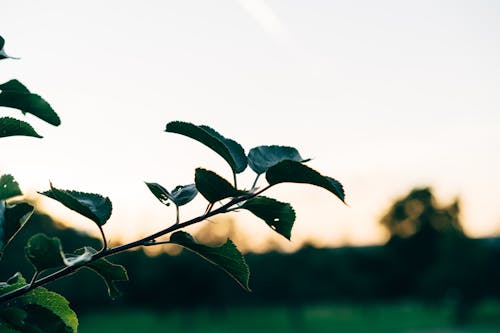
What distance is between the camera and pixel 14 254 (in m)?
57.2

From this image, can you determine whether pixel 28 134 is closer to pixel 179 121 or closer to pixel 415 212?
pixel 179 121

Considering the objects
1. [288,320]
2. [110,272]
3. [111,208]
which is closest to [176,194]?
[111,208]

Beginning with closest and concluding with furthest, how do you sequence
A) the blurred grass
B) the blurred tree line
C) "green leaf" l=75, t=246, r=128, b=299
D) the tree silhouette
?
"green leaf" l=75, t=246, r=128, b=299, the blurred tree line, the blurred grass, the tree silhouette

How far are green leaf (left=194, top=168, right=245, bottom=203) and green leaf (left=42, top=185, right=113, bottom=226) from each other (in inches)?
9.7

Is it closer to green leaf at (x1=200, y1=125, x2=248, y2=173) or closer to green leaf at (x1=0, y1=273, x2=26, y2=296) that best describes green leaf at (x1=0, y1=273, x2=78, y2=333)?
green leaf at (x1=0, y1=273, x2=26, y2=296)

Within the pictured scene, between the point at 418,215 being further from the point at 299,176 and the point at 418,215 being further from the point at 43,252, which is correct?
the point at 43,252

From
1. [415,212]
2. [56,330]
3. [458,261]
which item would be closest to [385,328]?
[415,212]

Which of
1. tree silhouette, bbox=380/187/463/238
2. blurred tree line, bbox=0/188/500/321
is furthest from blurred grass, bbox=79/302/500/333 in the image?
tree silhouette, bbox=380/187/463/238

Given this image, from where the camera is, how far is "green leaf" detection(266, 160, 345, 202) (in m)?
1.36

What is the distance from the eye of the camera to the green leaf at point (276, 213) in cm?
148

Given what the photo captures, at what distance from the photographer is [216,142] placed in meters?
1.44

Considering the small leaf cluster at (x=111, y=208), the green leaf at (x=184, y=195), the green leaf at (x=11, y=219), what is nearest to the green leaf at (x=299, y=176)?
the small leaf cluster at (x=111, y=208)

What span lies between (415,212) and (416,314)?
78.3ft

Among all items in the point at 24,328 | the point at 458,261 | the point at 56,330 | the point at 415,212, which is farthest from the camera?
the point at 415,212
